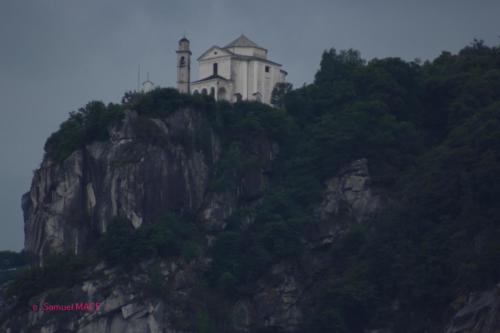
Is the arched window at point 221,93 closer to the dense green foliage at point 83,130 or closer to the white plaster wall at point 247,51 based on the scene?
the white plaster wall at point 247,51

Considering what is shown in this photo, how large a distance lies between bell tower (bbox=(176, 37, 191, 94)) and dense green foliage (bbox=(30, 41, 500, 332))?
8.63ft

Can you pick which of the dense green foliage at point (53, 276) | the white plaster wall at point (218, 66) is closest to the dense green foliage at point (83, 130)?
Result: the dense green foliage at point (53, 276)

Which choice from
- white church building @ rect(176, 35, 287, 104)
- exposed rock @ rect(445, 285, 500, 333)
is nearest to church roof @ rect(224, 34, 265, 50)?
white church building @ rect(176, 35, 287, 104)

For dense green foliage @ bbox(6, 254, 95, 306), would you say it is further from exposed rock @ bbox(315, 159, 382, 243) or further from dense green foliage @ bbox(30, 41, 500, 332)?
exposed rock @ bbox(315, 159, 382, 243)

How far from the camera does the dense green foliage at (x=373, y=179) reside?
64188 mm

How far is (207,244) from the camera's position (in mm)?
70625

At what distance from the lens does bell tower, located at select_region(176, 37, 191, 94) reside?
77.1 metres

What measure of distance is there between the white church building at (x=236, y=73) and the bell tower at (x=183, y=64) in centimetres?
5

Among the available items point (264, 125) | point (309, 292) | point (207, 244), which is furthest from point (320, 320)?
point (264, 125)

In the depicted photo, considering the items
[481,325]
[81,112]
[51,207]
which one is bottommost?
[481,325]

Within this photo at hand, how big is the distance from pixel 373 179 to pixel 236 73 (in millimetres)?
11268

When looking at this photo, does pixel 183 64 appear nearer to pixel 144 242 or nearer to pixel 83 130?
pixel 83 130

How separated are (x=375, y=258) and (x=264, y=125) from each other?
37.5 ft

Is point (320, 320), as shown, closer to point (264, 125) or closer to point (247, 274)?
point (247, 274)
